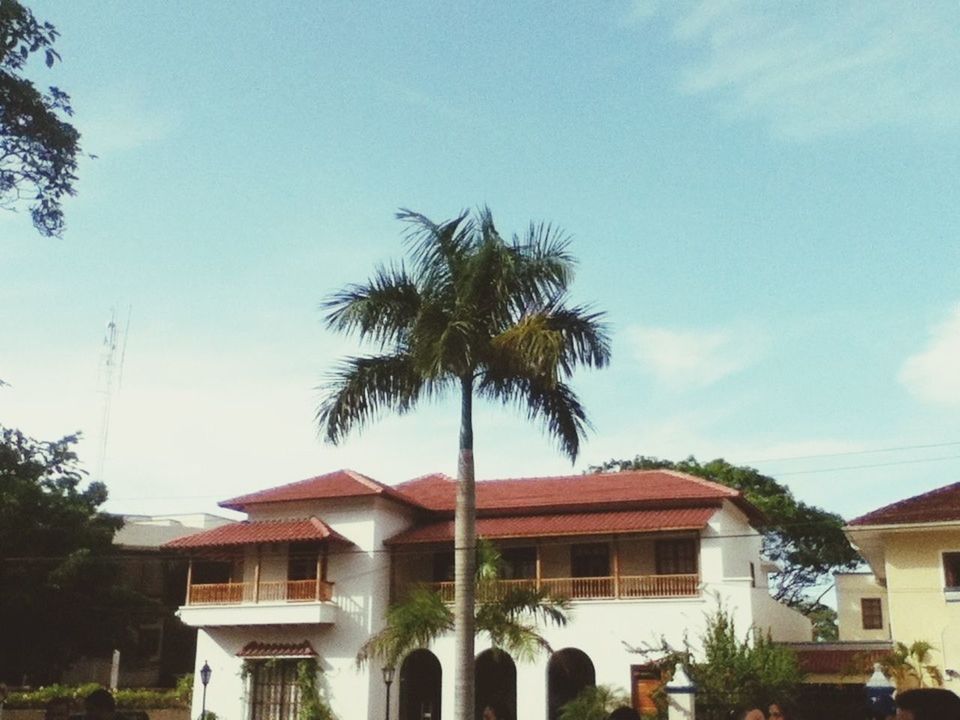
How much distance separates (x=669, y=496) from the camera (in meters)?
30.0

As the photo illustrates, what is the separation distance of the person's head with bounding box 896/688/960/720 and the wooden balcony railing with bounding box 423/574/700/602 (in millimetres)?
24301

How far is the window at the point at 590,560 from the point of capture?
31.3m

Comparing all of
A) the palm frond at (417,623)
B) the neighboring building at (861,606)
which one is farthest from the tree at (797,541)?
the palm frond at (417,623)

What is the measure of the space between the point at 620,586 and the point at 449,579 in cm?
546

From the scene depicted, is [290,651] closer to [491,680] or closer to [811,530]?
[491,680]

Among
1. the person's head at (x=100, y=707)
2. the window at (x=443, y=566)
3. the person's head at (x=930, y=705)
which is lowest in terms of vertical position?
the person's head at (x=100, y=707)

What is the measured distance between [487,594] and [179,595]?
24.7m

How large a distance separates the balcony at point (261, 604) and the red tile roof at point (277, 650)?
78 centimetres

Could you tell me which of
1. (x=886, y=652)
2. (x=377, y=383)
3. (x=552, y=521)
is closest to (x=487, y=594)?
(x=552, y=521)

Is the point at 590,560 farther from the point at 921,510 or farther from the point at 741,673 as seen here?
the point at 921,510

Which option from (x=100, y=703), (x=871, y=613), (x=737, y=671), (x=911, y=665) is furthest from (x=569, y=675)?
(x=100, y=703)

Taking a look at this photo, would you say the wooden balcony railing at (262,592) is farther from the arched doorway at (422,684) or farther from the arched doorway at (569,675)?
the arched doorway at (569,675)

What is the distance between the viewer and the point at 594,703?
1087 inches

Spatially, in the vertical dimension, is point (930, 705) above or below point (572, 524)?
below
